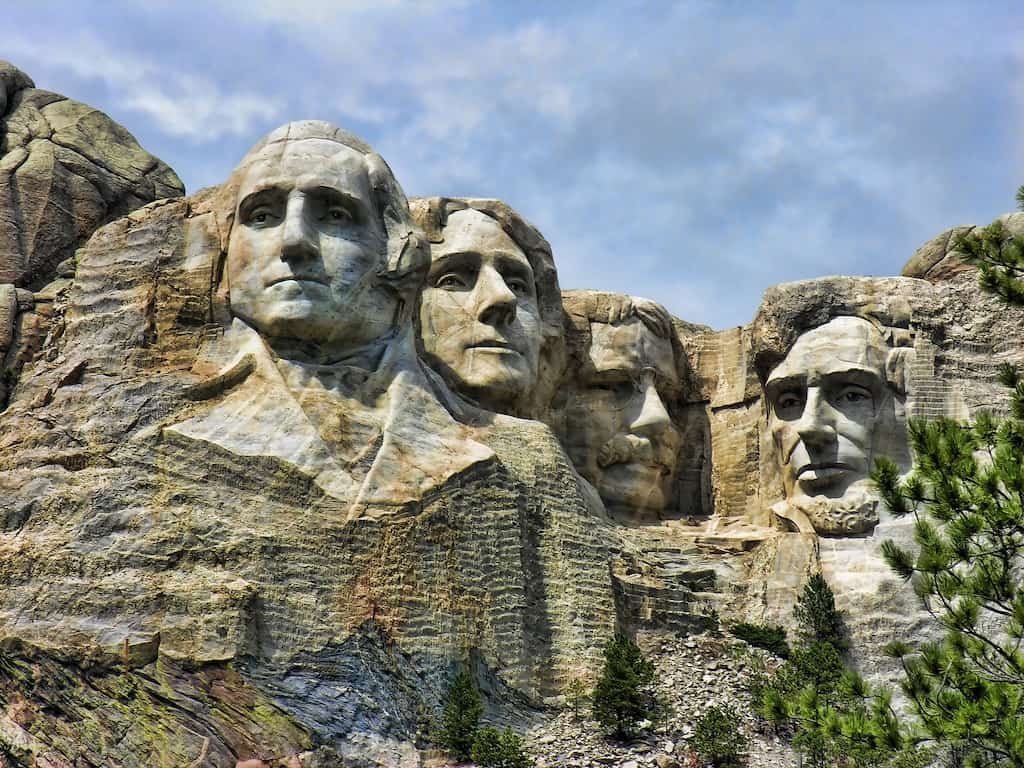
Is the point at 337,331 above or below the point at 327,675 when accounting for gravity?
above

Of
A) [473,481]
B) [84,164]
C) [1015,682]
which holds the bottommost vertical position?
[1015,682]

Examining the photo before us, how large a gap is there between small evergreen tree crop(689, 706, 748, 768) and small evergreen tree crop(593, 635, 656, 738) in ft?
1.54

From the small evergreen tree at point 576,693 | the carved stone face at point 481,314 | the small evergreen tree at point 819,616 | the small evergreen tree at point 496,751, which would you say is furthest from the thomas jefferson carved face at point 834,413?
the small evergreen tree at point 496,751

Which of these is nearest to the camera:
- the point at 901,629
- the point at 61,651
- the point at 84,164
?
the point at 61,651

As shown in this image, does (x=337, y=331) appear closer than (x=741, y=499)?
Yes

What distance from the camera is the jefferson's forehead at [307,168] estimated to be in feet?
72.8

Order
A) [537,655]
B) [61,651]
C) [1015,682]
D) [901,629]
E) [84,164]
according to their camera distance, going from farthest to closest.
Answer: [84,164]
[901,629]
[537,655]
[61,651]
[1015,682]

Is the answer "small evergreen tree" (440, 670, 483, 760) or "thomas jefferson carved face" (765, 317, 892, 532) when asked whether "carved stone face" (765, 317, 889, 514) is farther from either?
"small evergreen tree" (440, 670, 483, 760)

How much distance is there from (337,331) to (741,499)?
5644 millimetres

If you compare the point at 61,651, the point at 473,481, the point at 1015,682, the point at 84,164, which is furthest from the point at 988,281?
the point at 84,164

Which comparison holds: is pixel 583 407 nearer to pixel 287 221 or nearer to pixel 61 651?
pixel 287 221

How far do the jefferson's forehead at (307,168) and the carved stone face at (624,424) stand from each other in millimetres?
4066

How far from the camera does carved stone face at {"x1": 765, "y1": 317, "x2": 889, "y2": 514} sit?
24.5m

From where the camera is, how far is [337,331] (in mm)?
22094
